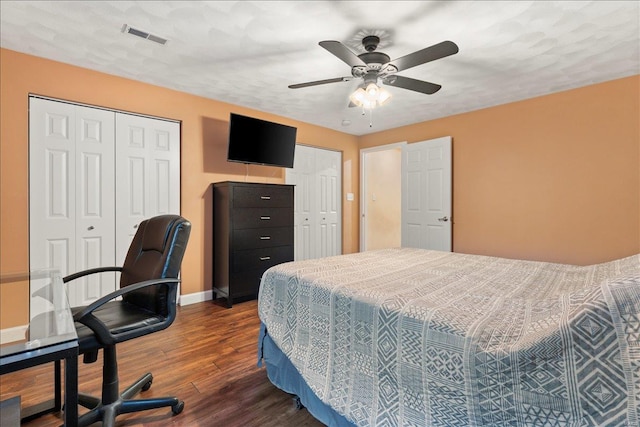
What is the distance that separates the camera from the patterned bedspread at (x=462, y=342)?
0.85m

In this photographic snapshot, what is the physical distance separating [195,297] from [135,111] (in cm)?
221

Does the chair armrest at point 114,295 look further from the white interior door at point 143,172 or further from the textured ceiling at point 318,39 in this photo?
the white interior door at point 143,172

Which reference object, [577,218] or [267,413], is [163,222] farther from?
[577,218]

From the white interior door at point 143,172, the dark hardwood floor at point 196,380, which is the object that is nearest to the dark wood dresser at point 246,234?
the white interior door at point 143,172

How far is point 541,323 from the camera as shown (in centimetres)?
102

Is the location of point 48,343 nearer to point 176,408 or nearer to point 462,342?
point 176,408

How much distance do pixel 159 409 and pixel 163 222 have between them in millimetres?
1071

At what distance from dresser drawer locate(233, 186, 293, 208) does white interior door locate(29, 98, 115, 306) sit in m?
1.28

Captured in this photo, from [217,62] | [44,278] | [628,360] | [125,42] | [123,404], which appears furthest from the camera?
[217,62]

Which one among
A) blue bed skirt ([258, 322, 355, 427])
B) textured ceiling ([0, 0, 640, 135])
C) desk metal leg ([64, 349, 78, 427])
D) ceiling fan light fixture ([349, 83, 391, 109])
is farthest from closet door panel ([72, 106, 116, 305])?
ceiling fan light fixture ([349, 83, 391, 109])

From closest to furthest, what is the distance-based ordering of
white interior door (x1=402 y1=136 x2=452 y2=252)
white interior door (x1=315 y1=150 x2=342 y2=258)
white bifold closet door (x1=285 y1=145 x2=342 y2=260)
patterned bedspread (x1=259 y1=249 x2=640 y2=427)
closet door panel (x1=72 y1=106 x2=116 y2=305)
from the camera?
patterned bedspread (x1=259 y1=249 x2=640 y2=427) < closet door panel (x1=72 y1=106 x2=116 y2=305) < white interior door (x1=402 y1=136 x2=452 y2=252) < white bifold closet door (x1=285 y1=145 x2=342 y2=260) < white interior door (x1=315 y1=150 x2=342 y2=258)

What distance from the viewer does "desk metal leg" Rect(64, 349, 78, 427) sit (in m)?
0.98

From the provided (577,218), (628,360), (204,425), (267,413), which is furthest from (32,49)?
(577,218)

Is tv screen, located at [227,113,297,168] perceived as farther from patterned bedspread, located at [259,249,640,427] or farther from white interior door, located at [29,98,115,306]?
patterned bedspread, located at [259,249,640,427]
